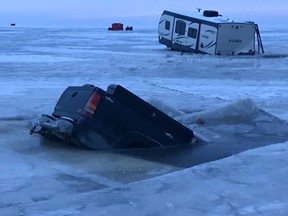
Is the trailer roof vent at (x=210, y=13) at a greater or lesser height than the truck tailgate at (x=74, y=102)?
greater

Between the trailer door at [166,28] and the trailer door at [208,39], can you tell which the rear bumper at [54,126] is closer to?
the trailer door at [208,39]

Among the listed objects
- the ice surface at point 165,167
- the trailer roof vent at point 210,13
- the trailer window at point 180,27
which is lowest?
the ice surface at point 165,167

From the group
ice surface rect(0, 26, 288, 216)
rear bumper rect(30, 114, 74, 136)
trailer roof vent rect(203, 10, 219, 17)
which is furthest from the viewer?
trailer roof vent rect(203, 10, 219, 17)

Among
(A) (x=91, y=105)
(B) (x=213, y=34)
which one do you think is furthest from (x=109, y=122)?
(B) (x=213, y=34)

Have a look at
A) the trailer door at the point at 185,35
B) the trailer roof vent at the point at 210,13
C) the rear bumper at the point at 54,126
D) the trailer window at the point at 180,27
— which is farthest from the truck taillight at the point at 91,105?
the trailer window at the point at 180,27

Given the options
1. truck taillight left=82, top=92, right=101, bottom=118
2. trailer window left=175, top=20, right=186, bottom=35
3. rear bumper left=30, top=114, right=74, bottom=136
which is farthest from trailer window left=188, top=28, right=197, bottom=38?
truck taillight left=82, top=92, right=101, bottom=118

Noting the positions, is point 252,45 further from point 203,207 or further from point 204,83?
point 203,207

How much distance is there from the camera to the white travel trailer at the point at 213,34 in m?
26.1

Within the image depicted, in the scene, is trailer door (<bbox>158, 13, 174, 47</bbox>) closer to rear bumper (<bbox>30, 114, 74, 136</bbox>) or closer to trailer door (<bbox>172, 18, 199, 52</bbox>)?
trailer door (<bbox>172, 18, 199, 52</bbox>)

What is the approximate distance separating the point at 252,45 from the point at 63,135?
22188mm

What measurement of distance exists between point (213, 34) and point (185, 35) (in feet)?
7.82

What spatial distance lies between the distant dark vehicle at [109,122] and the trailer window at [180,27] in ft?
72.3

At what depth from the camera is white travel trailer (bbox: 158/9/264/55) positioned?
2609cm

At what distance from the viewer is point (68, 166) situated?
570cm
